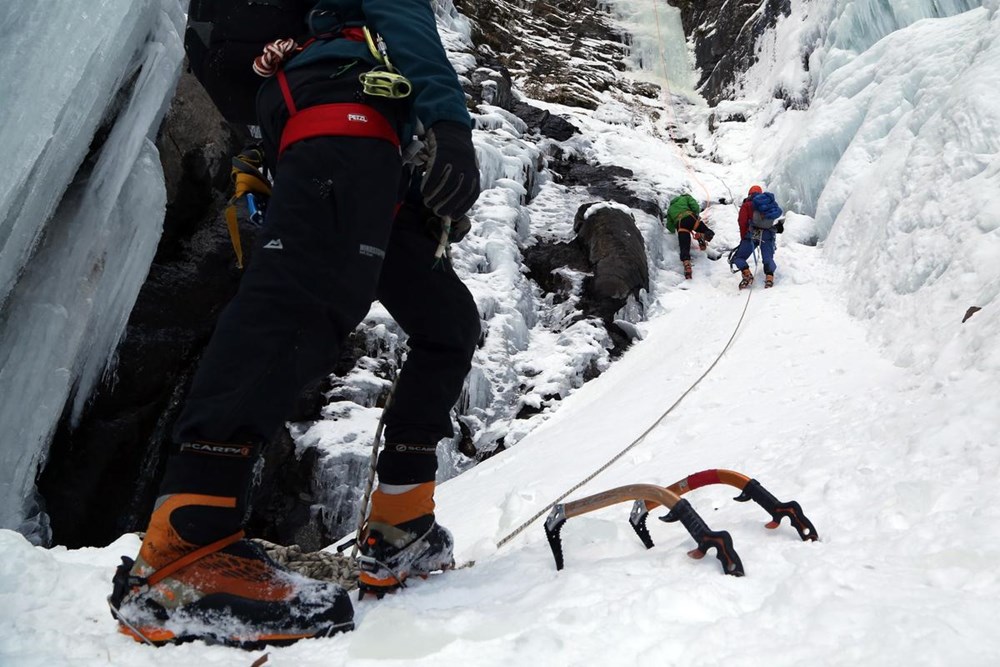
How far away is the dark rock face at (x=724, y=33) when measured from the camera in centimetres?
1642

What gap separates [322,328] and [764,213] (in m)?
7.87

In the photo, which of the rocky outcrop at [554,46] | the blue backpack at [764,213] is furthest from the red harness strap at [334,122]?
the rocky outcrop at [554,46]

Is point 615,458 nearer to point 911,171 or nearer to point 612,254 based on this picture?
point 911,171

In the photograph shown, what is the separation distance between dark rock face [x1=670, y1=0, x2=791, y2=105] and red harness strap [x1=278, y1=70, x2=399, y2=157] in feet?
55.2

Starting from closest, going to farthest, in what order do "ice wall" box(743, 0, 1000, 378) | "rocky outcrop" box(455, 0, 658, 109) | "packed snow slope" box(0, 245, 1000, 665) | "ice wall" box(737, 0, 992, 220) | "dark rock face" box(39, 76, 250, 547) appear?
"packed snow slope" box(0, 245, 1000, 665), "ice wall" box(743, 0, 1000, 378), "dark rock face" box(39, 76, 250, 547), "ice wall" box(737, 0, 992, 220), "rocky outcrop" box(455, 0, 658, 109)

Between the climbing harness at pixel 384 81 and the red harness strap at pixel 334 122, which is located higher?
the climbing harness at pixel 384 81

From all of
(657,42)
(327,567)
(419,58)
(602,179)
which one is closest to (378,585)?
(327,567)

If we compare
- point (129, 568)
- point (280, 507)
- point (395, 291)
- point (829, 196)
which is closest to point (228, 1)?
point (395, 291)

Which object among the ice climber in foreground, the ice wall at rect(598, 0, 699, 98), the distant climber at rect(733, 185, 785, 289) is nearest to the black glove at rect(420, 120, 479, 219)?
the ice climber in foreground

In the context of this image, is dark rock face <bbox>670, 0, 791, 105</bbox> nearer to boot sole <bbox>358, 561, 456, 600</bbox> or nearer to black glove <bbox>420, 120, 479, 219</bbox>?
black glove <bbox>420, 120, 479, 219</bbox>

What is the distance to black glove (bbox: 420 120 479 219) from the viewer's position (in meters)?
1.42

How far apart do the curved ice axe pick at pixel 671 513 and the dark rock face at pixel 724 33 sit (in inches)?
667

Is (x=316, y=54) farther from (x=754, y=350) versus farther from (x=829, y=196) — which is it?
(x=829, y=196)

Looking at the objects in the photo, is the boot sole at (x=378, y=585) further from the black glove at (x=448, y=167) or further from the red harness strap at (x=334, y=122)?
the red harness strap at (x=334, y=122)
